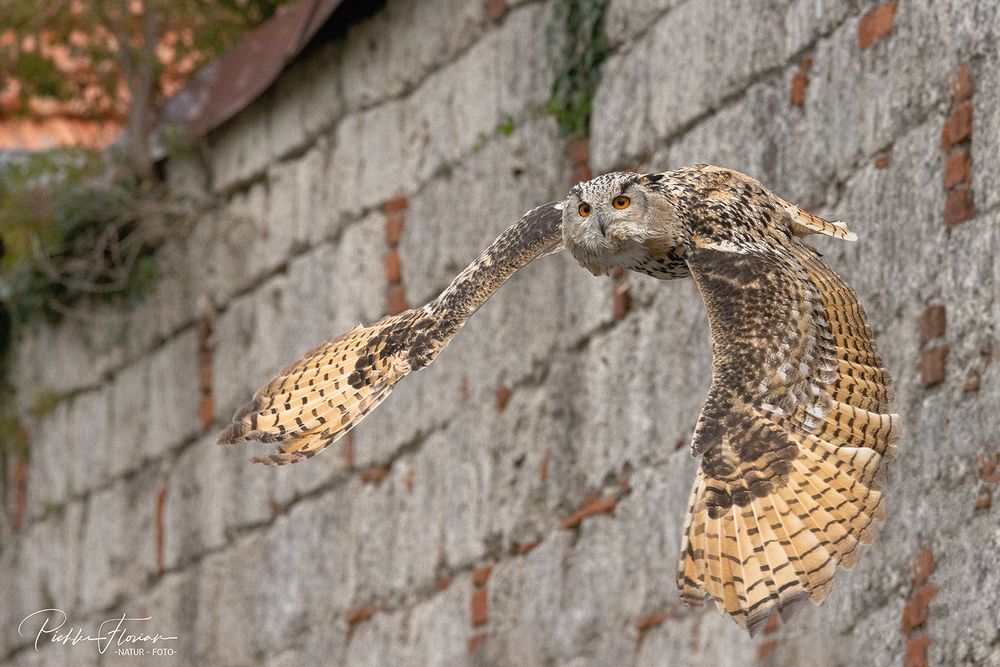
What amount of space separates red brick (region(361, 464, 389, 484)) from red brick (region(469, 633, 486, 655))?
89 centimetres

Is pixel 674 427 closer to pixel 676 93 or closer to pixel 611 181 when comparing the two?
pixel 676 93

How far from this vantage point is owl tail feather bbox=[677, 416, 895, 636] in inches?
187

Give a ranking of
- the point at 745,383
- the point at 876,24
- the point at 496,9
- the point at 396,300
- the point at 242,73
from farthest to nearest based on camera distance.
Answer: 1. the point at 242,73
2. the point at 396,300
3. the point at 496,9
4. the point at 876,24
5. the point at 745,383

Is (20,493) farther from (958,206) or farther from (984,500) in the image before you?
(984,500)

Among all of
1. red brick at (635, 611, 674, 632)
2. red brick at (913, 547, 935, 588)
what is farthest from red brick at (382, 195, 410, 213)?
red brick at (913, 547, 935, 588)

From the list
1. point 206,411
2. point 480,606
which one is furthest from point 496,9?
point 206,411

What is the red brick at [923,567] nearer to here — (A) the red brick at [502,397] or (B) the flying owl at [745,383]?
(B) the flying owl at [745,383]

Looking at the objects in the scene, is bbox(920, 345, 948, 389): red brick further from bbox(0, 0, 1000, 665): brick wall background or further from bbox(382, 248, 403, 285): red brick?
bbox(382, 248, 403, 285): red brick

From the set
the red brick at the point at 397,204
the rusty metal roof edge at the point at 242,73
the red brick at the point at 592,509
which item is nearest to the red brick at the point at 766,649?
the red brick at the point at 592,509

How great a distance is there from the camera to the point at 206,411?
397 inches

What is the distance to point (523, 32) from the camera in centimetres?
806

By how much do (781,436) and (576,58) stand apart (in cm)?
293

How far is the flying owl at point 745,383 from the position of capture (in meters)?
4.84

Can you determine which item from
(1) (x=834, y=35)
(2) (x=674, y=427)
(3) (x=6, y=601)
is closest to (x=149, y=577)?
(3) (x=6, y=601)
